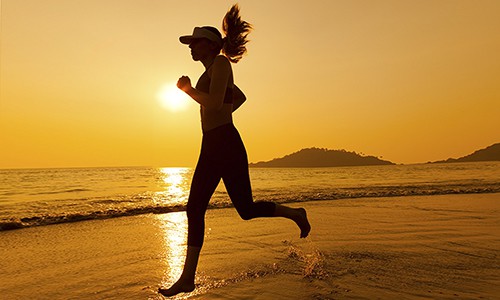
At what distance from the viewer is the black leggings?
10.4ft

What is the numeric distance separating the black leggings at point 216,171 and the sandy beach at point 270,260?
2.31ft

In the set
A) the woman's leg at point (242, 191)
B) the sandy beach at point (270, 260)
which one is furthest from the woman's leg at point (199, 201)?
the sandy beach at point (270, 260)

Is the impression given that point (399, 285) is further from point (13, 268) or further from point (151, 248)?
point (13, 268)

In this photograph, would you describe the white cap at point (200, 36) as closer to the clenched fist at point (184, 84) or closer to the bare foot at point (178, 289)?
the clenched fist at point (184, 84)

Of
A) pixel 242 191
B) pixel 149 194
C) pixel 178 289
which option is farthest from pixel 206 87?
pixel 149 194

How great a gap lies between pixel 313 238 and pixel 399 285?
103 inches

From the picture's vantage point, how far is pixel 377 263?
4.29m

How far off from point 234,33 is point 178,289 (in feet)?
7.56

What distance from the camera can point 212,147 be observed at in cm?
318

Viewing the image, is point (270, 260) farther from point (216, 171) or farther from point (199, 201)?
point (216, 171)

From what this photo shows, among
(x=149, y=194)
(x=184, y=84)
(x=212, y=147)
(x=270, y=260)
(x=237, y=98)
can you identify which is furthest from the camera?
(x=149, y=194)

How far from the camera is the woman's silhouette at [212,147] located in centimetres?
307

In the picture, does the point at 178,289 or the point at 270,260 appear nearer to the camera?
the point at 178,289

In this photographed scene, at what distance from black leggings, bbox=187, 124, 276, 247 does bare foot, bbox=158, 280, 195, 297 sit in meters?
0.33
